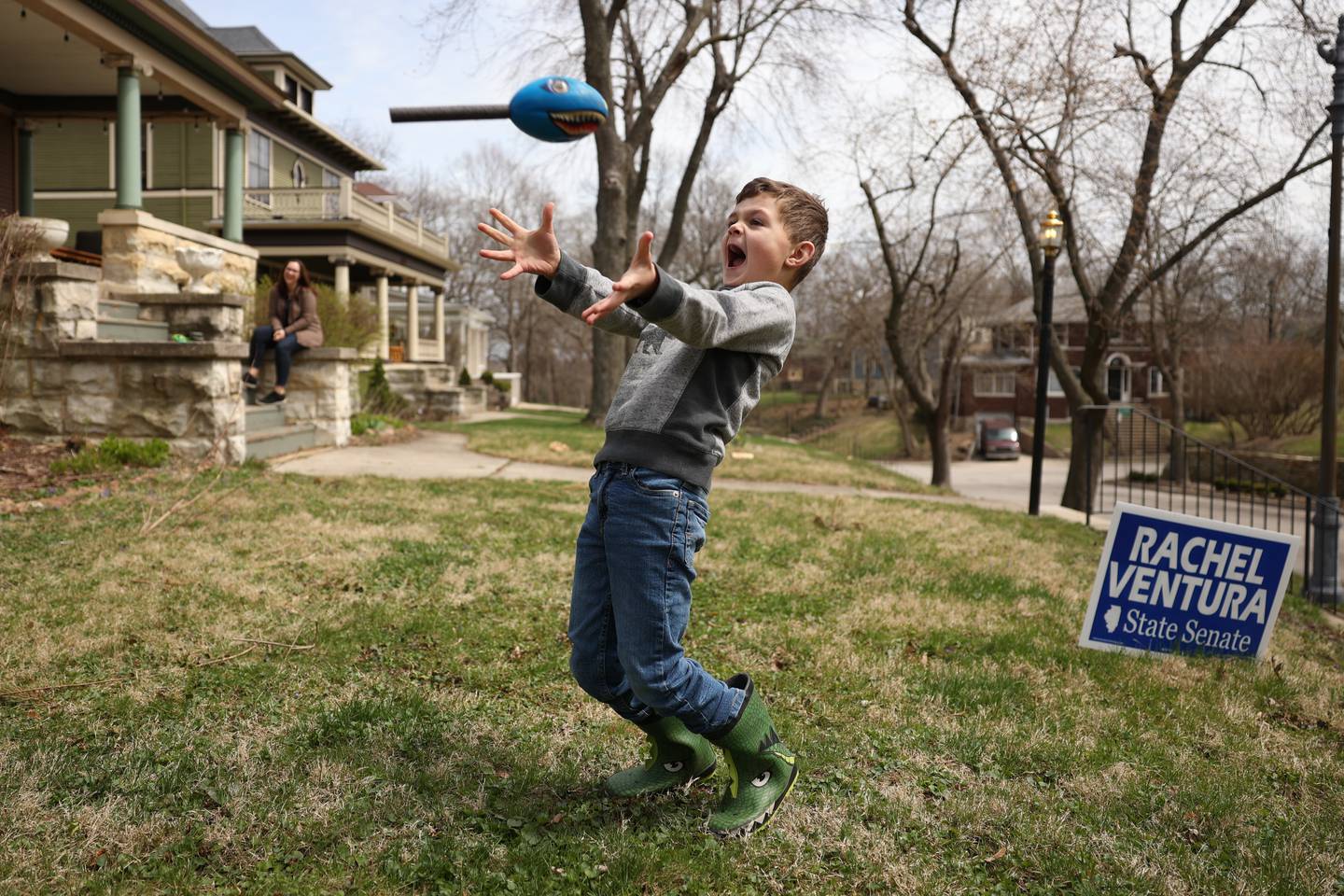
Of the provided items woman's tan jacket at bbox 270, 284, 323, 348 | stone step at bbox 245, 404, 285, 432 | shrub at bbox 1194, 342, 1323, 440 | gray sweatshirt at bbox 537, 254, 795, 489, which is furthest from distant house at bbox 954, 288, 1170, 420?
gray sweatshirt at bbox 537, 254, 795, 489

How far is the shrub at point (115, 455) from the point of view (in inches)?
283

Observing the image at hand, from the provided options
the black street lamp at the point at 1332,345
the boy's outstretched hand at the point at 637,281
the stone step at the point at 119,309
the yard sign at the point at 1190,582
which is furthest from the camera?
the stone step at the point at 119,309

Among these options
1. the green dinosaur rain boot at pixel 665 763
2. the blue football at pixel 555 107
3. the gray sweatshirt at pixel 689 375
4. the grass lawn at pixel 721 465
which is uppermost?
the blue football at pixel 555 107

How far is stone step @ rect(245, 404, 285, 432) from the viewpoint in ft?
29.8

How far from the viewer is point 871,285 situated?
3506cm

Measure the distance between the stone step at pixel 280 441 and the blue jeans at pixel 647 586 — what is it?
673 cm

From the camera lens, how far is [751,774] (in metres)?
2.63

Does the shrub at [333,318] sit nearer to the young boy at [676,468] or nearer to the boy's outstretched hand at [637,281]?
the young boy at [676,468]

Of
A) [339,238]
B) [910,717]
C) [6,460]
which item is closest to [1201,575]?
[910,717]

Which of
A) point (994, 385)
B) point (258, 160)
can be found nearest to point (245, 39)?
point (258, 160)

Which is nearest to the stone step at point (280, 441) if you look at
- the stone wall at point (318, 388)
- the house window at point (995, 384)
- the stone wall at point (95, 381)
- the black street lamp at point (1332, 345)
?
the stone wall at point (318, 388)

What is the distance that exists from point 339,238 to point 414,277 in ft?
15.1

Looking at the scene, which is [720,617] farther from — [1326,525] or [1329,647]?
[1326,525]

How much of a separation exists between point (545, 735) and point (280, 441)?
23.6 feet
